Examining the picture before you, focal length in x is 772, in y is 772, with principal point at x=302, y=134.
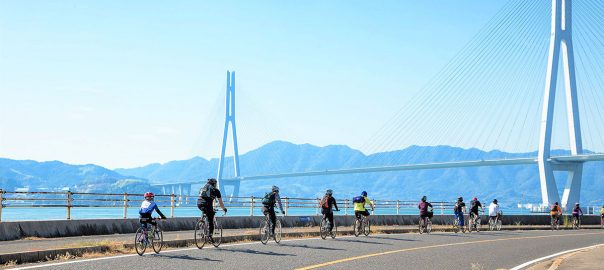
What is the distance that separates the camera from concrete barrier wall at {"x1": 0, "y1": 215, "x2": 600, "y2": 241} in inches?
761

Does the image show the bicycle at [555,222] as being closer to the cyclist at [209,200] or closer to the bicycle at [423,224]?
the bicycle at [423,224]

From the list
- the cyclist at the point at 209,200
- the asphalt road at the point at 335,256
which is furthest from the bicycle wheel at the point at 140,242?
the cyclist at the point at 209,200

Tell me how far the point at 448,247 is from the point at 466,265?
5.30 meters

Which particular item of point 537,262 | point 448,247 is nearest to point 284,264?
point 537,262

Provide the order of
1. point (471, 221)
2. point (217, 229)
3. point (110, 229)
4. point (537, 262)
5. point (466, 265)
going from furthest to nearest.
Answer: point (471, 221), point (110, 229), point (217, 229), point (537, 262), point (466, 265)

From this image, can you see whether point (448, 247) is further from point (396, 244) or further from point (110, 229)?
point (110, 229)

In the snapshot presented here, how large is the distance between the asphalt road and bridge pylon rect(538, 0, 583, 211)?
4853cm

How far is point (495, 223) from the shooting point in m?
33.8

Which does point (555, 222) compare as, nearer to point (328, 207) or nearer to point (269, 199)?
point (328, 207)

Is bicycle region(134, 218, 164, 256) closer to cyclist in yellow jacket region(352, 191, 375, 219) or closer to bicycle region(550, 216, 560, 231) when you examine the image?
cyclist in yellow jacket region(352, 191, 375, 219)

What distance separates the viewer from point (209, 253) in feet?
53.0

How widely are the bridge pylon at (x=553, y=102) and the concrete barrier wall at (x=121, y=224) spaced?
3324 cm

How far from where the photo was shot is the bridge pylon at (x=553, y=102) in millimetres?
67438

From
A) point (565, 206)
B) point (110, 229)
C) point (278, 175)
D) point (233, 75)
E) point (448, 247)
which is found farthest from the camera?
point (233, 75)
